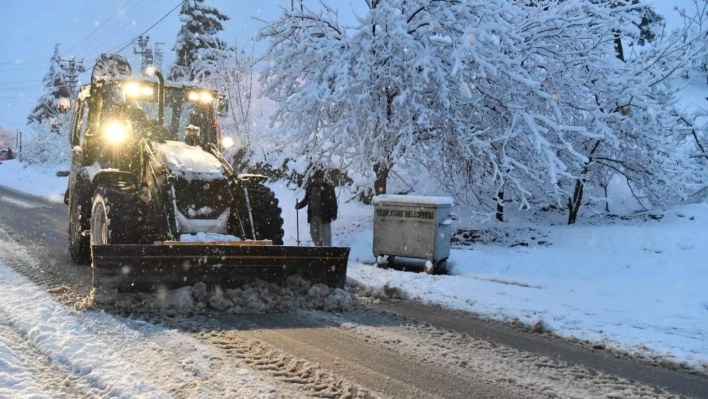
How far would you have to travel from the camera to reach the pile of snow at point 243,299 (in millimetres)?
5996

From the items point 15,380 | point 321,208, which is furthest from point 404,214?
point 15,380

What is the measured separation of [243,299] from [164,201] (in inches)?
62.4

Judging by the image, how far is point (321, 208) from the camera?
1067 centimetres

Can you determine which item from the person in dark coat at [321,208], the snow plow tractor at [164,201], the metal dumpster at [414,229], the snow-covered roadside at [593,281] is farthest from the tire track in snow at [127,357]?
the metal dumpster at [414,229]

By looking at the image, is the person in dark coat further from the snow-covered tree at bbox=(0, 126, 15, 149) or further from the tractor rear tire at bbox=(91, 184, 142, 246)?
the snow-covered tree at bbox=(0, 126, 15, 149)

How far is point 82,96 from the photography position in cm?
911

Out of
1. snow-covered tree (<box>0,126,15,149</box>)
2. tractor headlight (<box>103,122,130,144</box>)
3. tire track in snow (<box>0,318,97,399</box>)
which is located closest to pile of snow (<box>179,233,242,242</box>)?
tire track in snow (<box>0,318,97,399</box>)

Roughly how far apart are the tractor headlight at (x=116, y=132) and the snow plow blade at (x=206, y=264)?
2.92 metres

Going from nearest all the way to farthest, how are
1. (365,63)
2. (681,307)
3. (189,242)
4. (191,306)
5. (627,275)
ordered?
(191,306)
(189,242)
(681,307)
(627,275)
(365,63)

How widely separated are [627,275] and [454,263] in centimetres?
276

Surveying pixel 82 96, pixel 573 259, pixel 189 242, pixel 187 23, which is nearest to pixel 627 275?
pixel 573 259

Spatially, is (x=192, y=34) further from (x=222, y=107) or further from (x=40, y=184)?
(x=222, y=107)

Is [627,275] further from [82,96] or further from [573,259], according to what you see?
[82,96]

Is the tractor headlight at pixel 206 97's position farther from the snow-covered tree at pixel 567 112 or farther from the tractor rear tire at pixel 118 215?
the snow-covered tree at pixel 567 112
